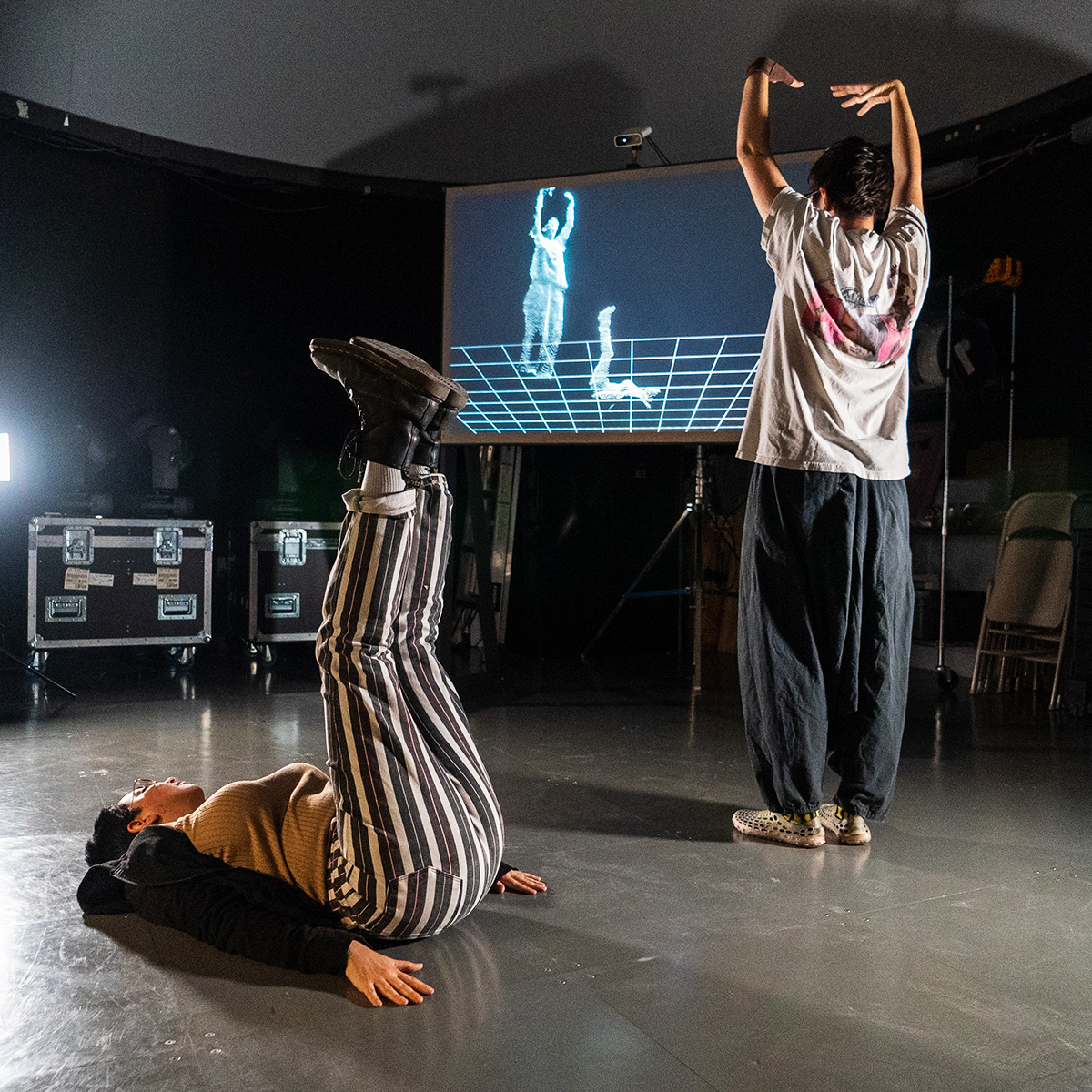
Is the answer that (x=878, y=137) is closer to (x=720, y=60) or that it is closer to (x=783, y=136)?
(x=783, y=136)

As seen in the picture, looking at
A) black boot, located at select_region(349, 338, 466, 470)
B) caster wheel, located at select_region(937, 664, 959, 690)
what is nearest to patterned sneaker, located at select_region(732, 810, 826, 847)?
black boot, located at select_region(349, 338, 466, 470)

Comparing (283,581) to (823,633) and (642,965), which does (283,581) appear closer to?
(823,633)

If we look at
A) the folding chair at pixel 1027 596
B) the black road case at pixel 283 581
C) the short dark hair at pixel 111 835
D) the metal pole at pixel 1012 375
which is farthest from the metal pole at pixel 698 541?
the short dark hair at pixel 111 835

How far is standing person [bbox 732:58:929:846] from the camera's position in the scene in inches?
80.9

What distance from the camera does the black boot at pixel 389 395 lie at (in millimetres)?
1485

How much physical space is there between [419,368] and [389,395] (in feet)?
0.23

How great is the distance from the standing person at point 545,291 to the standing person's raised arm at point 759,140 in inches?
65.9

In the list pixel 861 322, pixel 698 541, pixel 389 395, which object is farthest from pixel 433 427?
pixel 698 541

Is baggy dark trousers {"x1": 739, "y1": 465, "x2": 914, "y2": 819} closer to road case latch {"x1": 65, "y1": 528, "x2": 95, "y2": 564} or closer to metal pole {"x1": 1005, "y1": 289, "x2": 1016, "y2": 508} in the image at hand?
metal pole {"x1": 1005, "y1": 289, "x2": 1016, "y2": 508}

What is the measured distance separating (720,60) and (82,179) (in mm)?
3484

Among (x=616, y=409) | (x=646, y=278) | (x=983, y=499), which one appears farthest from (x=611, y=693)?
(x=983, y=499)

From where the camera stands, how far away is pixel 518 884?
1777mm

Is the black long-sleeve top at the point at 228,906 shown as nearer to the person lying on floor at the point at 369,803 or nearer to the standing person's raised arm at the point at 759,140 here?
the person lying on floor at the point at 369,803

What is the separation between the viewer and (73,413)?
17.4 feet
